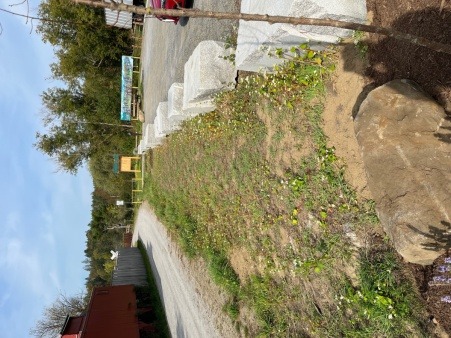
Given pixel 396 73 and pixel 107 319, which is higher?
pixel 396 73

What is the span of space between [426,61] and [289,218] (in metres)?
2.70

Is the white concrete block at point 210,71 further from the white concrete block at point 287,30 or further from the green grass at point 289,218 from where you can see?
the white concrete block at point 287,30

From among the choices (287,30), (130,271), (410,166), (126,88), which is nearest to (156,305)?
(130,271)

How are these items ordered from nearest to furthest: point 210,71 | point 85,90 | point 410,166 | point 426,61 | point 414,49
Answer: point 410,166 → point 426,61 → point 414,49 → point 210,71 → point 85,90

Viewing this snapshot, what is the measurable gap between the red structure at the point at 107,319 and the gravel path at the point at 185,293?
49.1 inches

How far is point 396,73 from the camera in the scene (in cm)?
378

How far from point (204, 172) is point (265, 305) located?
11.9ft

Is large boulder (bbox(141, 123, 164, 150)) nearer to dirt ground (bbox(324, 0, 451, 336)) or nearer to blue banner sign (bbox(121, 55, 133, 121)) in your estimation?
blue banner sign (bbox(121, 55, 133, 121))

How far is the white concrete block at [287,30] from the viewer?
401 centimetres

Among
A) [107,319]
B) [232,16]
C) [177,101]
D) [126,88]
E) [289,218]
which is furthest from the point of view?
[126,88]

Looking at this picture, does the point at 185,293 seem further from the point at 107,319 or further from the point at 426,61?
the point at 426,61

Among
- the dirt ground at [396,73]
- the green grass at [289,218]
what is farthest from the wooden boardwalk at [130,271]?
the dirt ground at [396,73]

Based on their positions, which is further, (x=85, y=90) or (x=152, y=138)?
(x=85, y=90)

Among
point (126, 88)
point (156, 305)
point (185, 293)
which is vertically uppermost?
point (126, 88)
